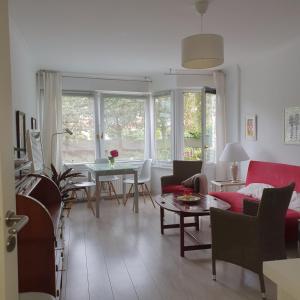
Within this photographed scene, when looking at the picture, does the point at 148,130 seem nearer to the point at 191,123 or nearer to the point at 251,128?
the point at 191,123

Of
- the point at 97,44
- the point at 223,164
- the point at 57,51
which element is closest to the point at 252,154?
the point at 223,164

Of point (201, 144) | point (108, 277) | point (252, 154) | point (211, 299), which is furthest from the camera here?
point (201, 144)

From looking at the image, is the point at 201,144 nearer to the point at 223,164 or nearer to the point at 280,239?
the point at 223,164

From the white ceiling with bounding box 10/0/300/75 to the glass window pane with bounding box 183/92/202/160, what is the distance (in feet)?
3.98

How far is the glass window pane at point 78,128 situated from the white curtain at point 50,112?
1.18 feet

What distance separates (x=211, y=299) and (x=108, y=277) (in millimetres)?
958

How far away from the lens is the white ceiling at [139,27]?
2.82 meters

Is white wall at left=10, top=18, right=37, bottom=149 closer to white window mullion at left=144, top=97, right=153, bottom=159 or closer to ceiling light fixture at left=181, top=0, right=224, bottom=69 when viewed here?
ceiling light fixture at left=181, top=0, right=224, bottom=69

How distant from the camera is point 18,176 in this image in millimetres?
2523

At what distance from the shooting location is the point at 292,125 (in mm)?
4105

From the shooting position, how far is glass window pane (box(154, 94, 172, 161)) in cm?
604

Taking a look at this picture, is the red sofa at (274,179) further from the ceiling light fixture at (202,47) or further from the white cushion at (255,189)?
the ceiling light fixture at (202,47)

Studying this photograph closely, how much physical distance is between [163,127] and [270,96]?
2.27 m

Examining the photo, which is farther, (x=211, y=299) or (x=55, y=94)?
(x=55, y=94)
